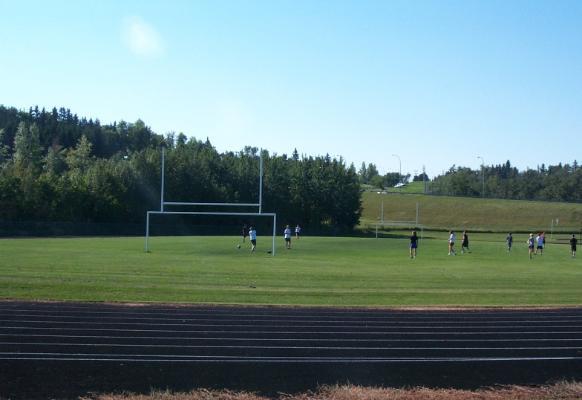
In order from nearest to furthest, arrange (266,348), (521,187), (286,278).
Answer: (266,348) → (286,278) → (521,187)

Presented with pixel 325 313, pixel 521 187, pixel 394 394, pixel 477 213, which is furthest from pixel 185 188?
pixel 521 187

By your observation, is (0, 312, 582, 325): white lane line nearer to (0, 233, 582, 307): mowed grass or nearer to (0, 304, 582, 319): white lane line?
(0, 304, 582, 319): white lane line

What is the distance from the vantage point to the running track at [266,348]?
10.7 metres

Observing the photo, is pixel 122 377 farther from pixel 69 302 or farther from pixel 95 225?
pixel 95 225

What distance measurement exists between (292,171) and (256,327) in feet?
199

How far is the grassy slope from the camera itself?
99.5 meters

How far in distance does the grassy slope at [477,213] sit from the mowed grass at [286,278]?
189 feet

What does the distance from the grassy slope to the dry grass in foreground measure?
84377 mm

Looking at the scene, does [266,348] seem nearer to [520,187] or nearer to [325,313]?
[325,313]

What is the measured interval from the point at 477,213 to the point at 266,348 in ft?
327

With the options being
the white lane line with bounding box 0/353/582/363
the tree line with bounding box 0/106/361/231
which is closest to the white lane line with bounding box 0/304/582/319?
the white lane line with bounding box 0/353/582/363

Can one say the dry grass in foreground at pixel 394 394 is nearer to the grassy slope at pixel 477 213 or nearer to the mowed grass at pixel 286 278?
the mowed grass at pixel 286 278

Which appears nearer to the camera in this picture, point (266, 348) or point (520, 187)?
point (266, 348)

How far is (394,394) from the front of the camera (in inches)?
393
